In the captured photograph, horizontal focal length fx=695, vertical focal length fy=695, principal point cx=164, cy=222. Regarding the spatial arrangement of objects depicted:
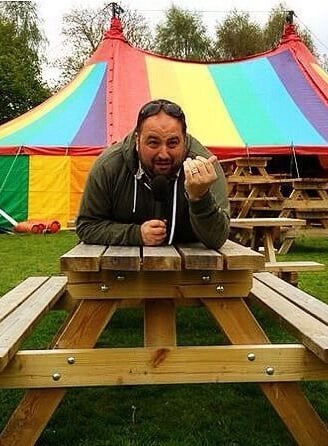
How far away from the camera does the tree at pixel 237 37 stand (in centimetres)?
2973

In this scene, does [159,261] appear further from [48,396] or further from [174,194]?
[48,396]

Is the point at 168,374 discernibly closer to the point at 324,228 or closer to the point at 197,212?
the point at 197,212

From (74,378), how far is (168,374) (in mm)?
313

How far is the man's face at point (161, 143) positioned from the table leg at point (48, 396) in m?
0.51

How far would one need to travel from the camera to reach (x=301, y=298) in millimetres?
2939

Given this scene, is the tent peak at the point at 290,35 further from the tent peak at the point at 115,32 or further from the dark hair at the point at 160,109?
the dark hair at the point at 160,109

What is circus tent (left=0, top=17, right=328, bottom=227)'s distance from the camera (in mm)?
11867

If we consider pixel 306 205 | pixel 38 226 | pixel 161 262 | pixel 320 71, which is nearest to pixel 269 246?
pixel 161 262

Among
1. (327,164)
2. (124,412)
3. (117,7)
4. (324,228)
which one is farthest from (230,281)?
(117,7)

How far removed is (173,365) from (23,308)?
71cm

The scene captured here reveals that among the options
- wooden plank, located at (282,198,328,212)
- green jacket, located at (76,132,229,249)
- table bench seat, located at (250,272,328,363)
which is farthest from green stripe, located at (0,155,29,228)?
green jacket, located at (76,132,229,249)

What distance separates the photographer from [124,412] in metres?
3.03

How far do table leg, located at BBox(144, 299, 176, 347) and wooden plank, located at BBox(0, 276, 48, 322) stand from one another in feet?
1.75

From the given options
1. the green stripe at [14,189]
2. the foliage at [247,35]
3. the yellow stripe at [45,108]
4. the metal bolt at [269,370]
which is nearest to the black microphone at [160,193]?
the metal bolt at [269,370]
